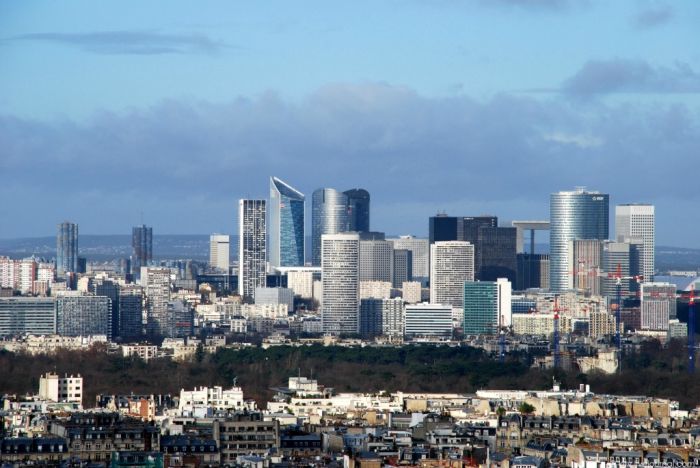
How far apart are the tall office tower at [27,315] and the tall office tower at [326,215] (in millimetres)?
54277

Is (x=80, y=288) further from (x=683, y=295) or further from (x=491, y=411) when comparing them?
(x=491, y=411)

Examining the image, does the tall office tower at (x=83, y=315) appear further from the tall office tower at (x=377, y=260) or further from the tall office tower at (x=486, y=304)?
the tall office tower at (x=377, y=260)

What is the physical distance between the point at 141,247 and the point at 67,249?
45.7ft

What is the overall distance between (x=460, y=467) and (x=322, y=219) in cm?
13808

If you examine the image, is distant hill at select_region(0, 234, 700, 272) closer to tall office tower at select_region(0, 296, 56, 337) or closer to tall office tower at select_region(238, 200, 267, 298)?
tall office tower at select_region(238, 200, 267, 298)

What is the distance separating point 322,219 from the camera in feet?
575

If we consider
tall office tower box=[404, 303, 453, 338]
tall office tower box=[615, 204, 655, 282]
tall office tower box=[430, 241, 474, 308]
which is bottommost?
tall office tower box=[404, 303, 453, 338]

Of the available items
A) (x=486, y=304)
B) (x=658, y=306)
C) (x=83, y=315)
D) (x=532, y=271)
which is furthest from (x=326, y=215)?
(x=83, y=315)

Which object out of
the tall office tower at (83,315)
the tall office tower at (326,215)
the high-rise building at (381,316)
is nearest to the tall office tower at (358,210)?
the tall office tower at (326,215)

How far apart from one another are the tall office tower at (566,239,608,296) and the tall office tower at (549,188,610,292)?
150 centimetres

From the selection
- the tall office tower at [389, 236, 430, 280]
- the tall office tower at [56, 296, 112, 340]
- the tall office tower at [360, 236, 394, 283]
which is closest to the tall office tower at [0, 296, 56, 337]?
the tall office tower at [56, 296, 112, 340]

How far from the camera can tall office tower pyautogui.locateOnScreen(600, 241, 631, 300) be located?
142m

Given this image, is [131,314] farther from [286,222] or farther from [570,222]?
[286,222]

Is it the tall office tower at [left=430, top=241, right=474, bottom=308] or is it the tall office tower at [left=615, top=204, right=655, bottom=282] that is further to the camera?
the tall office tower at [left=615, top=204, right=655, bottom=282]
